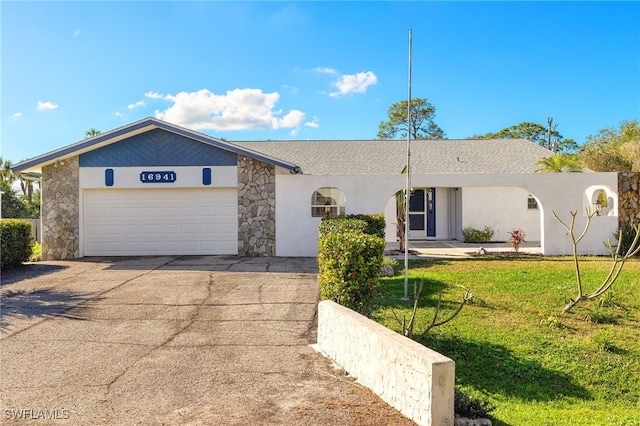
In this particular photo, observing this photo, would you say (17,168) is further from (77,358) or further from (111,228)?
(77,358)

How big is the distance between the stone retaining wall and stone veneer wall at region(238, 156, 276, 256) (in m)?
9.11

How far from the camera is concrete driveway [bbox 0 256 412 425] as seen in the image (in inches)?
162

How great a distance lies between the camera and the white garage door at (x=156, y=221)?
49.1 feet

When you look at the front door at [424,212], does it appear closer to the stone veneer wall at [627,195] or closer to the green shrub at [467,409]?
the stone veneer wall at [627,195]

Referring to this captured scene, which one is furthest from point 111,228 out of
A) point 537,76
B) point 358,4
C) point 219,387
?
point 537,76

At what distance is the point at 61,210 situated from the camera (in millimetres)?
14805

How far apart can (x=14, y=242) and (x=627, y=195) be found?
18655 mm

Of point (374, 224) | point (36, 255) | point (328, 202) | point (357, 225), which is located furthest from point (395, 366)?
point (36, 255)

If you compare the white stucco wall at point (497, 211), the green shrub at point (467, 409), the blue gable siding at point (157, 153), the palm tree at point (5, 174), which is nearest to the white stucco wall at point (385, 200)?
the blue gable siding at point (157, 153)

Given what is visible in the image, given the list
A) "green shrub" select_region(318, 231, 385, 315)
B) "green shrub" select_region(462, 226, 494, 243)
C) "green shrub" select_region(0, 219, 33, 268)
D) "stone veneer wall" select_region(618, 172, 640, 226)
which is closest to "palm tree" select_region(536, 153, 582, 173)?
"stone veneer wall" select_region(618, 172, 640, 226)

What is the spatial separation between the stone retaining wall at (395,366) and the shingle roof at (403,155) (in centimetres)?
1362

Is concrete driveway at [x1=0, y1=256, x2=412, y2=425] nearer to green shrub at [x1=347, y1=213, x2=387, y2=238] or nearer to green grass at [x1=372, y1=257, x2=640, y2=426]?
green grass at [x1=372, y1=257, x2=640, y2=426]

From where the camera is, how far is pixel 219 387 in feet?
15.3

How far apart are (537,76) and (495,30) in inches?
360
